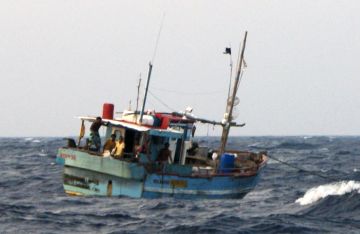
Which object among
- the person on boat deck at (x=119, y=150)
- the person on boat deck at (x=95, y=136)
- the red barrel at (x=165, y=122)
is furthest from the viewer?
the person on boat deck at (x=95, y=136)

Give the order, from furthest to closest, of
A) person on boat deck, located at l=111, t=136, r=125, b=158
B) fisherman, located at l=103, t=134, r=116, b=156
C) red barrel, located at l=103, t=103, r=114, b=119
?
red barrel, located at l=103, t=103, r=114, b=119 < fisherman, located at l=103, t=134, r=116, b=156 < person on boat deck, located at l=111, t=136, r=125, b=158

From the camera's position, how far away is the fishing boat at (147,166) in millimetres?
25406

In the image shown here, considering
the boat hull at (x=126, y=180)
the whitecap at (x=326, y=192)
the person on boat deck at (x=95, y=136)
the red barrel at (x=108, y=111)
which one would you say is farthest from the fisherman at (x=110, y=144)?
the whitecap at (x=326, y=192)

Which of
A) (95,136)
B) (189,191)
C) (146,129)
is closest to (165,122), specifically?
(146,129)

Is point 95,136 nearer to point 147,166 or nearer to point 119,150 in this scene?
point 119,150

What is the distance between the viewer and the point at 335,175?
129 feet

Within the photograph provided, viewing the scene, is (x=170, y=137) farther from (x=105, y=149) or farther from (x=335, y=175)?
(x=335, y=175)

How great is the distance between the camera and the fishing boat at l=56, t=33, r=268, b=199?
2541 cm

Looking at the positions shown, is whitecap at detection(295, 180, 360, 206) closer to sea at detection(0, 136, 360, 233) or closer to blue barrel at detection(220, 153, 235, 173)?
sea at detection(0, 136, 360, 233)

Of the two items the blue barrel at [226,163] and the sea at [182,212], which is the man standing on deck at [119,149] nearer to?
the sea at [182,212]

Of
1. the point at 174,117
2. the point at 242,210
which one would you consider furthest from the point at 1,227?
the point at 174,117

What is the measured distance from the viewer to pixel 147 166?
2536cm

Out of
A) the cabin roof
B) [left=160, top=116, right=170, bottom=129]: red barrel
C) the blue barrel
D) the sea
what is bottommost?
the sea

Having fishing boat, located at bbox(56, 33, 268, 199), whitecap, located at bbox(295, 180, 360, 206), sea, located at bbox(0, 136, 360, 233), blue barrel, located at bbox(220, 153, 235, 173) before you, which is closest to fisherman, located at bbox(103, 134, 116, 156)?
fishing boat, located at bbox(56, 33, 268, 199)
